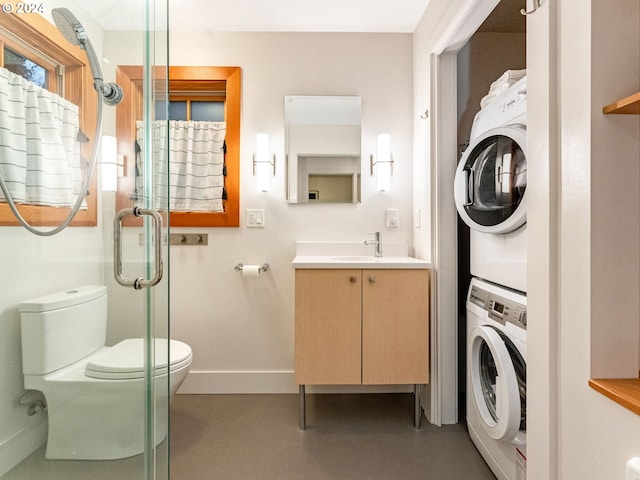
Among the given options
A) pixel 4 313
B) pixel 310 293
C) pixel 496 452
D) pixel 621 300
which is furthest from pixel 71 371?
pixel 496 452

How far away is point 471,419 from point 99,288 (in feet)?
5.62

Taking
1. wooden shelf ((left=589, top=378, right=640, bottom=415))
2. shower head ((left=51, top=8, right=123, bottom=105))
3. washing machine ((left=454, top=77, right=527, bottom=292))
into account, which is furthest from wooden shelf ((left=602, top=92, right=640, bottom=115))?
shower head ((left=51, top=8, right=123, bottom=105))

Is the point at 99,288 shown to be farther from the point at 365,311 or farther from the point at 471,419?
the point at 471,419

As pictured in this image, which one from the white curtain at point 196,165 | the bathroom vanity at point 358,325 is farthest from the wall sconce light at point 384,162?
the white curtain at point 196,165

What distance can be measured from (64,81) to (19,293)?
1.88ft

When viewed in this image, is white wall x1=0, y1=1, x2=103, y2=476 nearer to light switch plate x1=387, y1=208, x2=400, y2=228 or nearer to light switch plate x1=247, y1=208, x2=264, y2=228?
light switch plate x1=247, y1=208, x2=264, y2=228

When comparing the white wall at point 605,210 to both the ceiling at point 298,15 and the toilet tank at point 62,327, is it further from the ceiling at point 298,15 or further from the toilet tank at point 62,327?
the ceiling at point 298,15

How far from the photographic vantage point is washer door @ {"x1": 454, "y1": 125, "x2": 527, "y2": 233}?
1.25 m

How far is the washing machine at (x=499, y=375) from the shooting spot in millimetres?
1246

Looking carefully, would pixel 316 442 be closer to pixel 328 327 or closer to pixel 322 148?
pixel 328 327

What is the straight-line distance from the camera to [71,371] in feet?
3.19

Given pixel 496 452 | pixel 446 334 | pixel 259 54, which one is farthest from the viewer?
pixel 259 54

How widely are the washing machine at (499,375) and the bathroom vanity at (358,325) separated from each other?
0.94ft

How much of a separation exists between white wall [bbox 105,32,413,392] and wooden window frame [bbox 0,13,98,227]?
1.32 m
